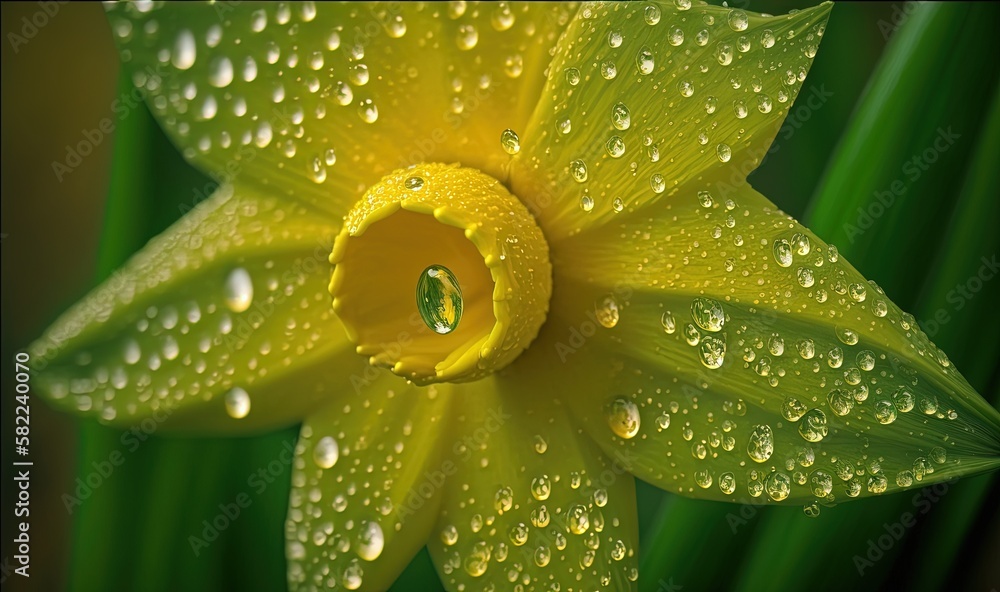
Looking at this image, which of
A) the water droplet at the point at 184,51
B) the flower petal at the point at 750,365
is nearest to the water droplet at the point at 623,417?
the flower petal at the point at 750,365

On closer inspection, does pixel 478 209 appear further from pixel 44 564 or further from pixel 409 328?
pixel 44 564

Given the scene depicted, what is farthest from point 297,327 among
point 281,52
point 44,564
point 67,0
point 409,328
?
point 67,0

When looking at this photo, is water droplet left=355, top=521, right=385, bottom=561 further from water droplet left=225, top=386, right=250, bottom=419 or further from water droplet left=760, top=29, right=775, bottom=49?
water droplet left=760, top=29, right=775, bottom=49

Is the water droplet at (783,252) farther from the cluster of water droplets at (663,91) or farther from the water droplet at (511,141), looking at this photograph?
the water droplet at (511,141)

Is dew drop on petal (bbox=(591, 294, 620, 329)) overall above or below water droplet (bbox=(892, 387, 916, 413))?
below

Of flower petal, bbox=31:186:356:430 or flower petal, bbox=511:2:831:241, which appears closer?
flower petal, bbox=511:2:831:241

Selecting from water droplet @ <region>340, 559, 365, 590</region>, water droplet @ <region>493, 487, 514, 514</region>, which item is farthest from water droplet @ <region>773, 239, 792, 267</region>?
water droplet @ <region>340, 559, 365, 590</region>

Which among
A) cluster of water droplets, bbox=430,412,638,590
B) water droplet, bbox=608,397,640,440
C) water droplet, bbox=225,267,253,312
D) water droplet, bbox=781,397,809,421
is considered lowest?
cluster of water droplets, bbox=430,412,638,590
